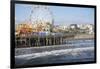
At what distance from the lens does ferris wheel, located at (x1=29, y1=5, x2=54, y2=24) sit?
8.47ft

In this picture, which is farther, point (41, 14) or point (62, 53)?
point (62, 53)

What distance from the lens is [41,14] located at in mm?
2617

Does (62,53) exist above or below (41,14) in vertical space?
below

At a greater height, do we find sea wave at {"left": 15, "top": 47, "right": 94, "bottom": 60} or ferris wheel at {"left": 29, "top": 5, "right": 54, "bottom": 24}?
ferris wheel at {"left": 29, "top": 5, "right": 54, "bottom": 24}

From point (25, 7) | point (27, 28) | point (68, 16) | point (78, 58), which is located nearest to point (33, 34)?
point (27, 28)

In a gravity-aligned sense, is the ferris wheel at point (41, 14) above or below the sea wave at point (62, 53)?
above

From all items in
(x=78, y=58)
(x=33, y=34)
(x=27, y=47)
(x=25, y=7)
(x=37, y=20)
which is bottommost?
(x=78, y=58)

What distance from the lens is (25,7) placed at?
254cm

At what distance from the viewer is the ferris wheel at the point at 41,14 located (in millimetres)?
2582
